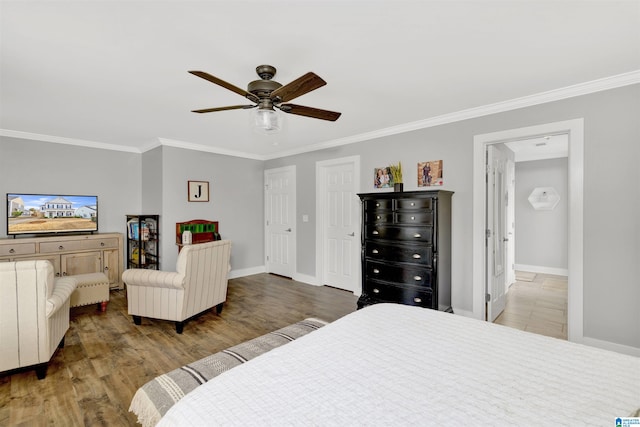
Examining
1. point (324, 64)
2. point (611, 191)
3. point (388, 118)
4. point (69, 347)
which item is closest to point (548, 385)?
point (324, 64)

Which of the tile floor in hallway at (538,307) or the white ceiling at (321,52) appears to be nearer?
the white ceiling at (321,52)

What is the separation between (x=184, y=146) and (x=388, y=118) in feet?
10.9

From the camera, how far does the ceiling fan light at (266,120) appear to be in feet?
6.96

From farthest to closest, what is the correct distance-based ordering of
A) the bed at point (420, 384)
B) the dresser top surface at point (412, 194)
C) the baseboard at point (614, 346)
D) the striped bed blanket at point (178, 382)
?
Result: 1. the dresser top surface at point (412, 194)
2. the baseboard at point (614, 346)
3. the striped bed blanket at point (178, 382)
4. the bed at point (420, 384)

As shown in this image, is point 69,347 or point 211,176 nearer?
point 69,347

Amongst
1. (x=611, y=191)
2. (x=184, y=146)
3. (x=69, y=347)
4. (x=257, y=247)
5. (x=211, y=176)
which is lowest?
(x=69, y=347)

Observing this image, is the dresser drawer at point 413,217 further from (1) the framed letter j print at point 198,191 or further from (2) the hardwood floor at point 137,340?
(1) the framed letter j print at point 198,191

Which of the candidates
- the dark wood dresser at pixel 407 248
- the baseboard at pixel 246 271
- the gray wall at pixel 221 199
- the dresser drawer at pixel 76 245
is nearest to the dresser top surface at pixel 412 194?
the dark wood dresser at pixel 407 248

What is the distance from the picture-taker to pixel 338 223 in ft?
15.9

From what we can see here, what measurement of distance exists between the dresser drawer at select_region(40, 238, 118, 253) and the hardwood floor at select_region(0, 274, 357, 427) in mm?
802

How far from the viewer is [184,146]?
4820mm

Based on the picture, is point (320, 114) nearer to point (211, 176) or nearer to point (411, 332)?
point (411, 332)

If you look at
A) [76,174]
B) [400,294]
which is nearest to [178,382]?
[400,294]

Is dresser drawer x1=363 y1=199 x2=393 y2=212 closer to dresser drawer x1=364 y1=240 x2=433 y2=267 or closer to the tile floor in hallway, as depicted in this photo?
dresser drawer x1=364 y1=240 x2=433 y2=267
